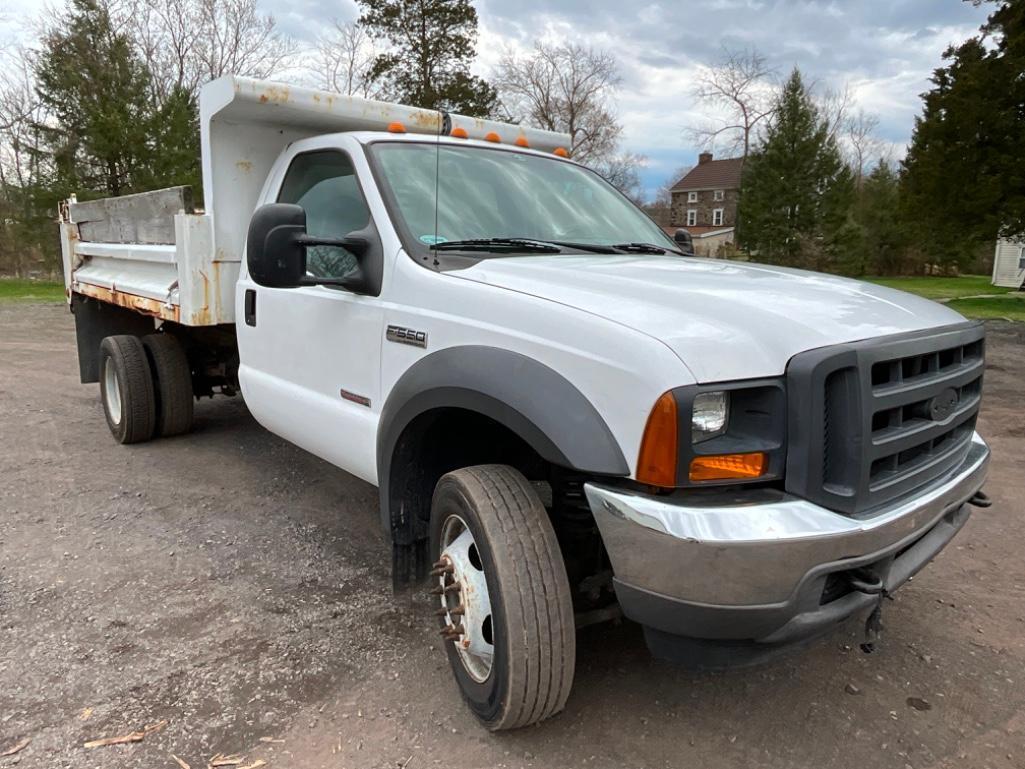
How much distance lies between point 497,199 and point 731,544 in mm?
2067

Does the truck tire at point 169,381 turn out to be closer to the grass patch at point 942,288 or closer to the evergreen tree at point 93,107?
the evergreen tree at point 93,107

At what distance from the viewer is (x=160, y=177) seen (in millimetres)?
21281

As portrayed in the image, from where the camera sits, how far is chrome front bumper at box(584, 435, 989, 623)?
6.27ft

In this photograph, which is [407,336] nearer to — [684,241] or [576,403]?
[576,403]

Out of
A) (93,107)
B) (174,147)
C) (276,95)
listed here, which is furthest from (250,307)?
(93,107)

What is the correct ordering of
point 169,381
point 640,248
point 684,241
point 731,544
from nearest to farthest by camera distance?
1. point 731,544
2. point 640,248
3. point 684,241
4. point 169,381

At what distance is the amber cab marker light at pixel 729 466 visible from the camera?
199 centimetres

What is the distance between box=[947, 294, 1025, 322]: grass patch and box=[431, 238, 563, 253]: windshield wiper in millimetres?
15289

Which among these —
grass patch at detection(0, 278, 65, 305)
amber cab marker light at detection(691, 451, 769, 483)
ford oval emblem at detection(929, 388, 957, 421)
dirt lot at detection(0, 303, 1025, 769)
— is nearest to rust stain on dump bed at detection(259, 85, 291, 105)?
dirt lot at detection(0, 303, 1025, 769)

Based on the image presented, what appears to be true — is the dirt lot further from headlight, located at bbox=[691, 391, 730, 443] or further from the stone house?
the stone house

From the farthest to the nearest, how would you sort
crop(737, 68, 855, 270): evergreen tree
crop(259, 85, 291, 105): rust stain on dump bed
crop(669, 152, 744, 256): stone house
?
crop(669, 152, 744, 256): stone house → crop(737, 68, 855, 270): evergreen tree → crop(259, 85, 291, 105): rust stain on dump bed

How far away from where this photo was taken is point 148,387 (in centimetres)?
555

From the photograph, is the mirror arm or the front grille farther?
the mirror arm

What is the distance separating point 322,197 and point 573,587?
7.30ft
